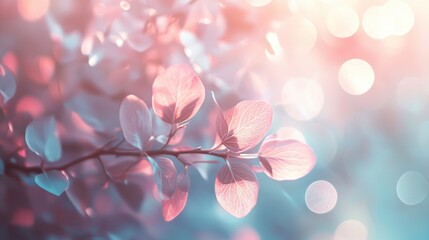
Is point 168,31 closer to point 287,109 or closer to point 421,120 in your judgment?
point 287,109

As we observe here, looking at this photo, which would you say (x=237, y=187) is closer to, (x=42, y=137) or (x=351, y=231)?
(x=42, y=137)

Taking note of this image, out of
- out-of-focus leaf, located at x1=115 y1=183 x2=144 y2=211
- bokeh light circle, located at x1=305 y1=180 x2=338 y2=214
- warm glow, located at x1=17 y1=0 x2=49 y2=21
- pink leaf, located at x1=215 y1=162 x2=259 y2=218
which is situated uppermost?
warm glow, located at x1=17 y1=0 x2=49 y2=21

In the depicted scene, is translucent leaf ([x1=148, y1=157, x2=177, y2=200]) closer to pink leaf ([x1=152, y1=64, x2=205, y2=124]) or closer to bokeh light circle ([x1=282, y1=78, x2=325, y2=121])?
pink leaf ([x1=152, y1=64, x2=205, y2=124])

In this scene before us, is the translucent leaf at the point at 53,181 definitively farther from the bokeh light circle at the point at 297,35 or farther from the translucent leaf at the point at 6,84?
the bokeh light circle at the point at 297,35

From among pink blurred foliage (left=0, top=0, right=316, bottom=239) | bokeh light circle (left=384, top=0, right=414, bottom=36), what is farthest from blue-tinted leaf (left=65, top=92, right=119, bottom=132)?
bokeh light circle (left=384, top=0, right=414, bottom=36)

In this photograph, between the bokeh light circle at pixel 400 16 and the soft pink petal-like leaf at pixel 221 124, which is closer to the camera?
the soft pink petal-like leaf at pixel 221 124

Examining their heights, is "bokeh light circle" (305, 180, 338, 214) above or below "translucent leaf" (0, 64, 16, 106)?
below

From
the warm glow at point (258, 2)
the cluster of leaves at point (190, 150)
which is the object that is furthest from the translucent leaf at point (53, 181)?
the warm glow at point (258, 2)
